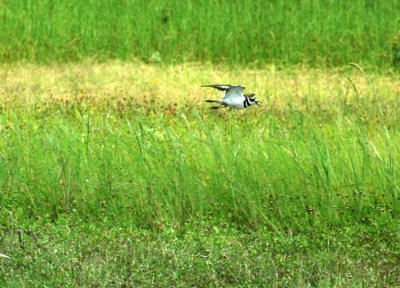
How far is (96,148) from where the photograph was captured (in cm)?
824

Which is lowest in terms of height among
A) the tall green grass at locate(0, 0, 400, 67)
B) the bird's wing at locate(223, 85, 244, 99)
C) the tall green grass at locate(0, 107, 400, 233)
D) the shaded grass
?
the shaded grass

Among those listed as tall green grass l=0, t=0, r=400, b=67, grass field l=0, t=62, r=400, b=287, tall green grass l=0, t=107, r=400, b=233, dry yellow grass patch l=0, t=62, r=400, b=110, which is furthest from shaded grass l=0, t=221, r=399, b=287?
tall green grass l=0, t=0, r=400, b=67

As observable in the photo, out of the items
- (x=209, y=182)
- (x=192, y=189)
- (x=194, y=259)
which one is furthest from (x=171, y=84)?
(x=194, y=259)

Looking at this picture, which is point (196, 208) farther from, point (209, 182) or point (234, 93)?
point (234, 93)

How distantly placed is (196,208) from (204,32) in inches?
283

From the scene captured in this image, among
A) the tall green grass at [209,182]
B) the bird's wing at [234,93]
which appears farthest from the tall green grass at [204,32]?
the bird's wing at [234,93]

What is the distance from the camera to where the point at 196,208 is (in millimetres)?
7652

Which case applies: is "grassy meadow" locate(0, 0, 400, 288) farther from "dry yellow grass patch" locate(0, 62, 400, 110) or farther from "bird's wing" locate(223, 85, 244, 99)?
"bird's wing" locate(223, 85, 244, 99)

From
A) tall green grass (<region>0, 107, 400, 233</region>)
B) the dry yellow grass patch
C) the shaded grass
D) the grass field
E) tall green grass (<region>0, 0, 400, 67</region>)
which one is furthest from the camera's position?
tall green grass (<region>0, 0, 400, 67</region>)

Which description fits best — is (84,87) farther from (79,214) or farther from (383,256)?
(383,256)

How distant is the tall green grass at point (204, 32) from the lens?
1420 cm

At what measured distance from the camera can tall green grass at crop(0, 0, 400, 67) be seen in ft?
46.6

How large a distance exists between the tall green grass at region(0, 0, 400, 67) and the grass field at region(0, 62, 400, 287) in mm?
4525

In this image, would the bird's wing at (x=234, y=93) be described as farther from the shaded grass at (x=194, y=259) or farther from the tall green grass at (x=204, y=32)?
the tall green grass at (x=204, y=32)
